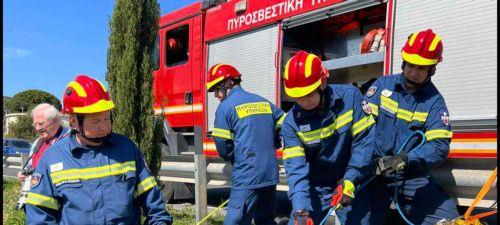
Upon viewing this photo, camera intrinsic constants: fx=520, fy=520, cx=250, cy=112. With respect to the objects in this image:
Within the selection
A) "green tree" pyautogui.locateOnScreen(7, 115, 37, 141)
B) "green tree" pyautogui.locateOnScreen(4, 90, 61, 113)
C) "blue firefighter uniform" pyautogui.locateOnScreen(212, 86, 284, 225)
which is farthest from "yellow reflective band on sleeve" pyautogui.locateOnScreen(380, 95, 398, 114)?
"green tree" pyautogui.locateOnScreen(4, 90, 61, 113)

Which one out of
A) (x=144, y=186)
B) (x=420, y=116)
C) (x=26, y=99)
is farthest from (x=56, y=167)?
(x=26, y=99)

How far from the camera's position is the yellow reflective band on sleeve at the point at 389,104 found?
11.6 feet

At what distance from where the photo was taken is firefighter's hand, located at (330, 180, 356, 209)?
3.20 meters

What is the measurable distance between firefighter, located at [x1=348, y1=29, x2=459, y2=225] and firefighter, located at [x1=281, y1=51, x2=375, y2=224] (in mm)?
149

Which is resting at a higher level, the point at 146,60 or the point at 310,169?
the point at 146,60

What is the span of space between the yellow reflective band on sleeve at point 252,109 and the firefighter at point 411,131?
4.01 feet

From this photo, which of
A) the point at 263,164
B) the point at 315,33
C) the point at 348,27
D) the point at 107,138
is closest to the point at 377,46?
Answer: the point at 348,27

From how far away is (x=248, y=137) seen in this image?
4543mm

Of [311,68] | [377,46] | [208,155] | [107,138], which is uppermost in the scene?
[377,46]

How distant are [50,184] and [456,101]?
10.7ft

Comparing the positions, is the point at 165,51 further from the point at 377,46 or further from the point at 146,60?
the point at 377,46

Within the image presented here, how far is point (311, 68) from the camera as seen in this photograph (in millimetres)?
3309

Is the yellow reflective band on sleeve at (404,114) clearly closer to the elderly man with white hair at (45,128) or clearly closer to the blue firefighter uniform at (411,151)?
the blue firefighter uniform at (411,151)

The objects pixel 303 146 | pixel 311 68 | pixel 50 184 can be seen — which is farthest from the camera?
pixel 303 146
